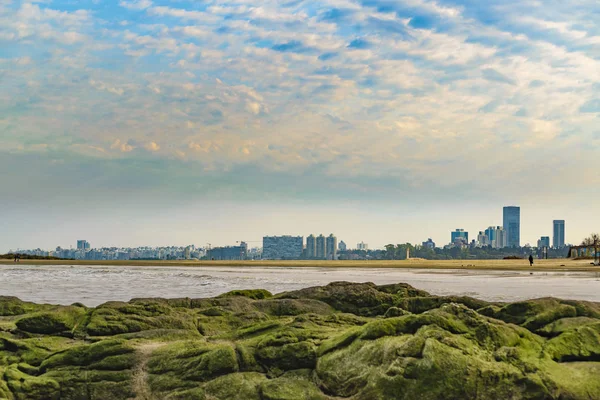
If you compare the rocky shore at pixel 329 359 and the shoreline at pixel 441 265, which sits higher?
the rocky shore at pixel 329 359

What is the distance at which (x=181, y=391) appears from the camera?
847 cm

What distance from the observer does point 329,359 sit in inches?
339

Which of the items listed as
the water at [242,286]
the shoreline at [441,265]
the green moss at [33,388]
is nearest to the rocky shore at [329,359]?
the green moss at [33,388]

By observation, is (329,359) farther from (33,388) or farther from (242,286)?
(242,286)

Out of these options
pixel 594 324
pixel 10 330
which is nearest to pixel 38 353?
pixel 10 330

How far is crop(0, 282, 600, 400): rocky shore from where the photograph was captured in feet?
25.0

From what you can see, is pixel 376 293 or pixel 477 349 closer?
pixel 477 349

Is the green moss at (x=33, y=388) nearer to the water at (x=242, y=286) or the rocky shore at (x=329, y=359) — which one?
the rocky shore at (x=329, y=359)

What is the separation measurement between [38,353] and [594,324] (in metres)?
9.35

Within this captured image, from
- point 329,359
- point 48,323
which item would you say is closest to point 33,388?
point 48,323

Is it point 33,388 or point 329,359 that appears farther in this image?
point 33,388

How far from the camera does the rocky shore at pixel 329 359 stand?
300 inches

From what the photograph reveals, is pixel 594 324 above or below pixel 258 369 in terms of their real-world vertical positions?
→ above

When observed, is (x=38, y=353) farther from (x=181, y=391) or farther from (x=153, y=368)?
(x=181, y=391)
